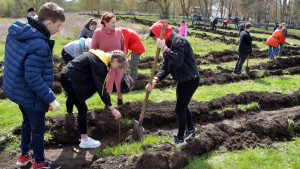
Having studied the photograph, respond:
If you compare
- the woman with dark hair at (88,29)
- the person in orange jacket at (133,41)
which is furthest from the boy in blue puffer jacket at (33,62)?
the woman with dark hair at (88,29)

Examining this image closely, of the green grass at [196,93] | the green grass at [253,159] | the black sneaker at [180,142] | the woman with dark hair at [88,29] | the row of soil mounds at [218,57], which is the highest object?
the woman with dark hair at [88,29]

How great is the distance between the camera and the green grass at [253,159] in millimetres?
3693

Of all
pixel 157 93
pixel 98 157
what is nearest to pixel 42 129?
pixel 98 157

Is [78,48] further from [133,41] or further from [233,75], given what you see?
[233,75]

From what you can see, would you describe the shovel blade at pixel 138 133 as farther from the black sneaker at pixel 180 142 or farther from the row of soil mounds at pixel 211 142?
the black sneaker at pixel 180 142

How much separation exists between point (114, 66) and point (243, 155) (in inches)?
93.7

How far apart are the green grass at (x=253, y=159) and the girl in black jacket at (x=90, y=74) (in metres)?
1.50

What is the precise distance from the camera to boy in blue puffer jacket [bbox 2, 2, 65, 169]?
282cm

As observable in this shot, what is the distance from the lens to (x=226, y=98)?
6.41 meters

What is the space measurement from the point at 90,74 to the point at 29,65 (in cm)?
105

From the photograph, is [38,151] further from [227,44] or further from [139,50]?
[227,44]

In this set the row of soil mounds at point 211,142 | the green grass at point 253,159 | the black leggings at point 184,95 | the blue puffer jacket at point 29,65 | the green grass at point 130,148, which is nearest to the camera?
the blue puffer jacket at point 29,65

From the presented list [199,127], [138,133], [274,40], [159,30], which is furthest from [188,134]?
[274,40]

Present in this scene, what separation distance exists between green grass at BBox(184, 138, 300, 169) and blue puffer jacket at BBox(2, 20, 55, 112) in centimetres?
225
